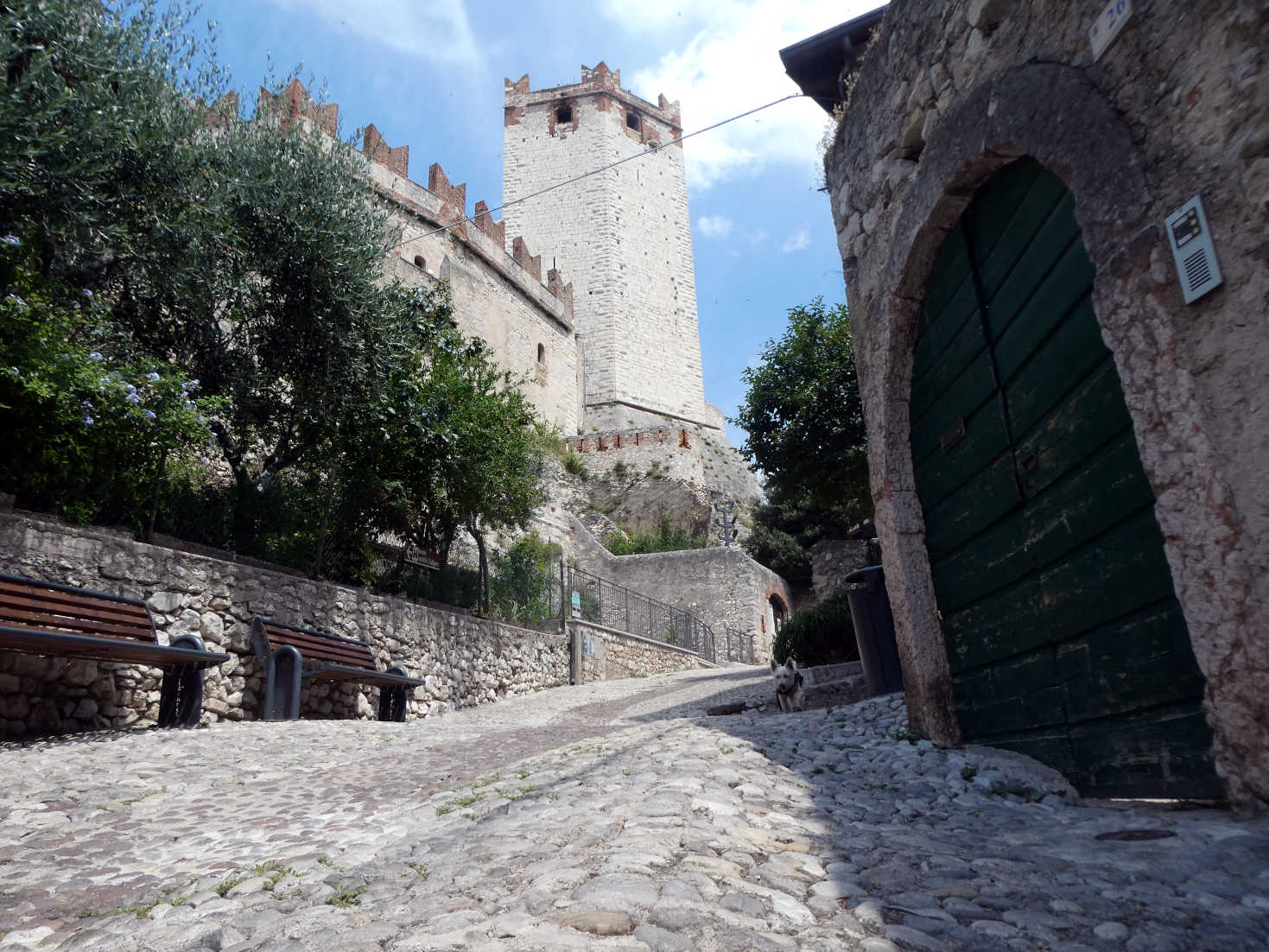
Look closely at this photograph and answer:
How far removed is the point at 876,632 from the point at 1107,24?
476cm

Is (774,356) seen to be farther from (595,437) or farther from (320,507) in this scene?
(595,437)

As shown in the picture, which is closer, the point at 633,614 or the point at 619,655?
the point at 619,655

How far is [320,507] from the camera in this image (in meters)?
9.99

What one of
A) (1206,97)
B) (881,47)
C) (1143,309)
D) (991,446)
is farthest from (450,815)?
(881,47)

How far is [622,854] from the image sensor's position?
238cm

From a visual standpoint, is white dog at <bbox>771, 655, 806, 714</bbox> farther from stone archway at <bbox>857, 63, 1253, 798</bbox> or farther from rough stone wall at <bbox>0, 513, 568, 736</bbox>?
stone archway at <bbox>857, 63, 1253, 798</bbox>

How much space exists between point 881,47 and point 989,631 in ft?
10.2

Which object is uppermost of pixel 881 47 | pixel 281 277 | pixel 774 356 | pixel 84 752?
pixel 774 356

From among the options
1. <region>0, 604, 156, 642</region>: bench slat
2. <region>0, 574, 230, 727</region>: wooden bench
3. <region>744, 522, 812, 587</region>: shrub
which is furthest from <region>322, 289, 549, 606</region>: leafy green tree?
<region>744, 522, 812, 587</region>: shrub

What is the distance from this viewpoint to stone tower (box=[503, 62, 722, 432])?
33.3 metres

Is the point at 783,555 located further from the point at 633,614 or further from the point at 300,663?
the point at 300,663

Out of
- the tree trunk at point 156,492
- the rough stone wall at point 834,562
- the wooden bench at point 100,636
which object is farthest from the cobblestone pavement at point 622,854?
the rough stone wall at point 834,562

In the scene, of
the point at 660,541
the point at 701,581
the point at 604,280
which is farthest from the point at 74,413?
the point at 604,280

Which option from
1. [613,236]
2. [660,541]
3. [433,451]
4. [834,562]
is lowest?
[834,562]
